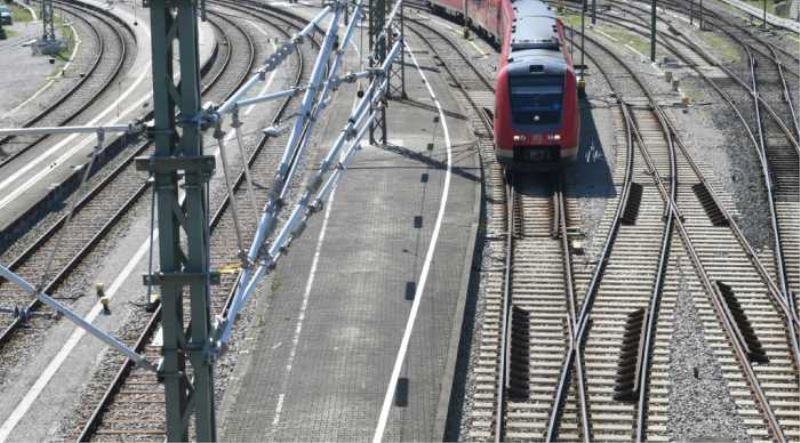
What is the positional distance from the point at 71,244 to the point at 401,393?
31.7ft

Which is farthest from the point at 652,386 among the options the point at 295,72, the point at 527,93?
the point at 295,72

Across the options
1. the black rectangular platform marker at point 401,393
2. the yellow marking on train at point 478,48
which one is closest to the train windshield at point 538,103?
the black rectangular platform marker at point 401,393

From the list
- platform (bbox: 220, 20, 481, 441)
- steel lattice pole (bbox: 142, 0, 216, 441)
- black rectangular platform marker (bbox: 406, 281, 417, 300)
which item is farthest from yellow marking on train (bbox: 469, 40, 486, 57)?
steel lattice pole (bbox: 142, 0, 216, 441)

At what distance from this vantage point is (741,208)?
2659 centimetres

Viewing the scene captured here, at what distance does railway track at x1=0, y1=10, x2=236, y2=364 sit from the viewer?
20531 mm

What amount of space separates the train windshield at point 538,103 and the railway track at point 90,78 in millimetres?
12265

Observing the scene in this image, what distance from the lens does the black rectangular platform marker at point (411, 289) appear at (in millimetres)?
21125

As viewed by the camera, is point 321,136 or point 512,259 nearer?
point 512,259

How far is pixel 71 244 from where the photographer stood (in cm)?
2453

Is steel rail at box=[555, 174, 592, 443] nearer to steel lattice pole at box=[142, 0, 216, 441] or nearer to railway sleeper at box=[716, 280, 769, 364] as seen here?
railway sleeper at box=[716, 280, 769, 364]

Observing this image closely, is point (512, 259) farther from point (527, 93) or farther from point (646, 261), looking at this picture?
point (527, 93)

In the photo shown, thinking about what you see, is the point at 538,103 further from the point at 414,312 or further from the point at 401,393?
the point at 401,393

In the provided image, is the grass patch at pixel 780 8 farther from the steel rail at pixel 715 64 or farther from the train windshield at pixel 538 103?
the train windshield at pixel 538 103

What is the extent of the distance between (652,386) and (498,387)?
217cm
